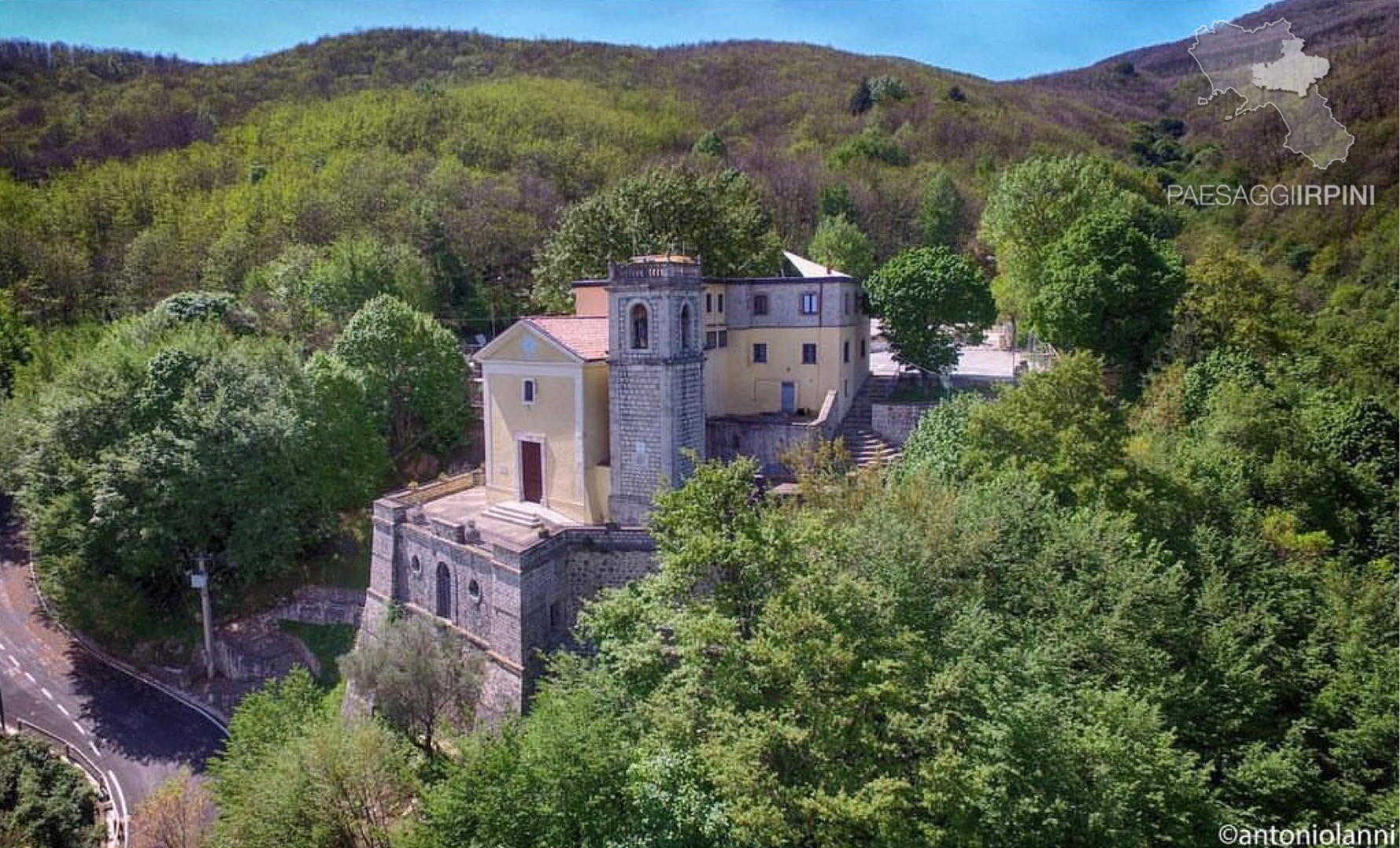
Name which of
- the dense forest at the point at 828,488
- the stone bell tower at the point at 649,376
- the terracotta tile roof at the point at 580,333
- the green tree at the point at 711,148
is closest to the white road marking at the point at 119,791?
the dense forest at the point at 828,488

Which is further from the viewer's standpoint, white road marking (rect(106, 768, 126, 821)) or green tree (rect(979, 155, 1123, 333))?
green tree (rect(979, 155, 1123, 333))

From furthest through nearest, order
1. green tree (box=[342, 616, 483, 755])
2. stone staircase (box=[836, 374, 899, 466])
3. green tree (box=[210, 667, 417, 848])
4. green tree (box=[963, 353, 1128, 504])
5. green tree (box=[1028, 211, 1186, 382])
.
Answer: stone staircase (box=[836, 374, 899, 466]), green tree (box=[1028, 211, 1186, 382]), green tree (box=[342, 616, 483, 755]), green tree (box=[963, 353, 1128, 504]), green tree (box=[210, 667, 417, 848])

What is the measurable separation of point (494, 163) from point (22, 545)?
147 feet

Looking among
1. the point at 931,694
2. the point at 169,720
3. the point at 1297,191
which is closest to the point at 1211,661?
the point at 931,694

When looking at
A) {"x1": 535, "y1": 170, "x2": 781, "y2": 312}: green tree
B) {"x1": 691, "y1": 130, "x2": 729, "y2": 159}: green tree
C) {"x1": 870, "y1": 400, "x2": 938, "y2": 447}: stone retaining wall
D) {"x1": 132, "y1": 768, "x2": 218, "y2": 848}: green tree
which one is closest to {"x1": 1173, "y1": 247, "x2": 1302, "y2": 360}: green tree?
{"x1": 870, "y1": 400, "x2": 938, "y2": 447}: stone retaining wall

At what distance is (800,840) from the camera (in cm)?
1334

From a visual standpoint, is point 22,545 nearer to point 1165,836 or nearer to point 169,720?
point 169,720

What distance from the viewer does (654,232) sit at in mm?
39219

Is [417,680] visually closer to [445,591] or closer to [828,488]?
[445,591]

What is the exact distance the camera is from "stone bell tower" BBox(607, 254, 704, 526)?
26250 millimetres

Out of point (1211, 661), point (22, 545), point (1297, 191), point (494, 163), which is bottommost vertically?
point (22, 545)

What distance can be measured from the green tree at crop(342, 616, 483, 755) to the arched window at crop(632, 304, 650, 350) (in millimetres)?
10607

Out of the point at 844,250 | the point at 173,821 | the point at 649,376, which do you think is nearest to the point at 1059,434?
the point at 649,376

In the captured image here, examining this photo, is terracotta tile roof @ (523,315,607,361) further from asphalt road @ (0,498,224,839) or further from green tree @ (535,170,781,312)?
asphalt road @ (0,498,224,839)
